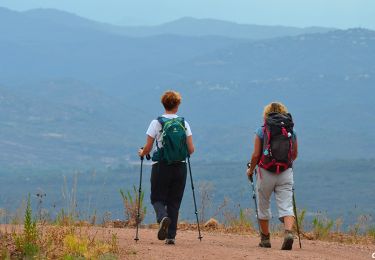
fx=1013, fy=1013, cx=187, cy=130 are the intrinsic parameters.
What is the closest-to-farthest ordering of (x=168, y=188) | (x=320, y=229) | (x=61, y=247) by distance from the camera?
(x=61, y=247), (x=168, y=188), (x=320, y=229)

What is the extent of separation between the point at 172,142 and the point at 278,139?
3.61 feet

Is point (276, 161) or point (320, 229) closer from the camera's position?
point (276, 161)

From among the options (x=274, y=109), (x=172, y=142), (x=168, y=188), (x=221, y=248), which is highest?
(x=274, y=109)

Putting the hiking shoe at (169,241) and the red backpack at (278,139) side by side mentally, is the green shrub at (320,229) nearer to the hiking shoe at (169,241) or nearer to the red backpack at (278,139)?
the red backpack at (278,139)

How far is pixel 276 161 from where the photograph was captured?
1057cm

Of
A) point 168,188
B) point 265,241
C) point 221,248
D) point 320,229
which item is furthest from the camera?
point 320,229

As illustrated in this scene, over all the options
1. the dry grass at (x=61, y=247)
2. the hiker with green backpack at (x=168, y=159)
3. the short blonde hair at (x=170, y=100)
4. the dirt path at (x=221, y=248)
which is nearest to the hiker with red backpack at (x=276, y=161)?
the dirt path at (x=221, y=248)

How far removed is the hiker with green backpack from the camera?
1055 cm

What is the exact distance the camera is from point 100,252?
9.09 m

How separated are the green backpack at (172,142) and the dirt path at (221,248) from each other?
0.92 meters

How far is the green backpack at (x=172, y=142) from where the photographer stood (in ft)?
Result: 34.5

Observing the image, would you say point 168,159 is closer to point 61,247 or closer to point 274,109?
point 274,109

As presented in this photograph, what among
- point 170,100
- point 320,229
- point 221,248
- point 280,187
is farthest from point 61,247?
point 320,229

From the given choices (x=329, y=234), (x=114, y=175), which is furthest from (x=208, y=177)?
(x=329, y=234)
